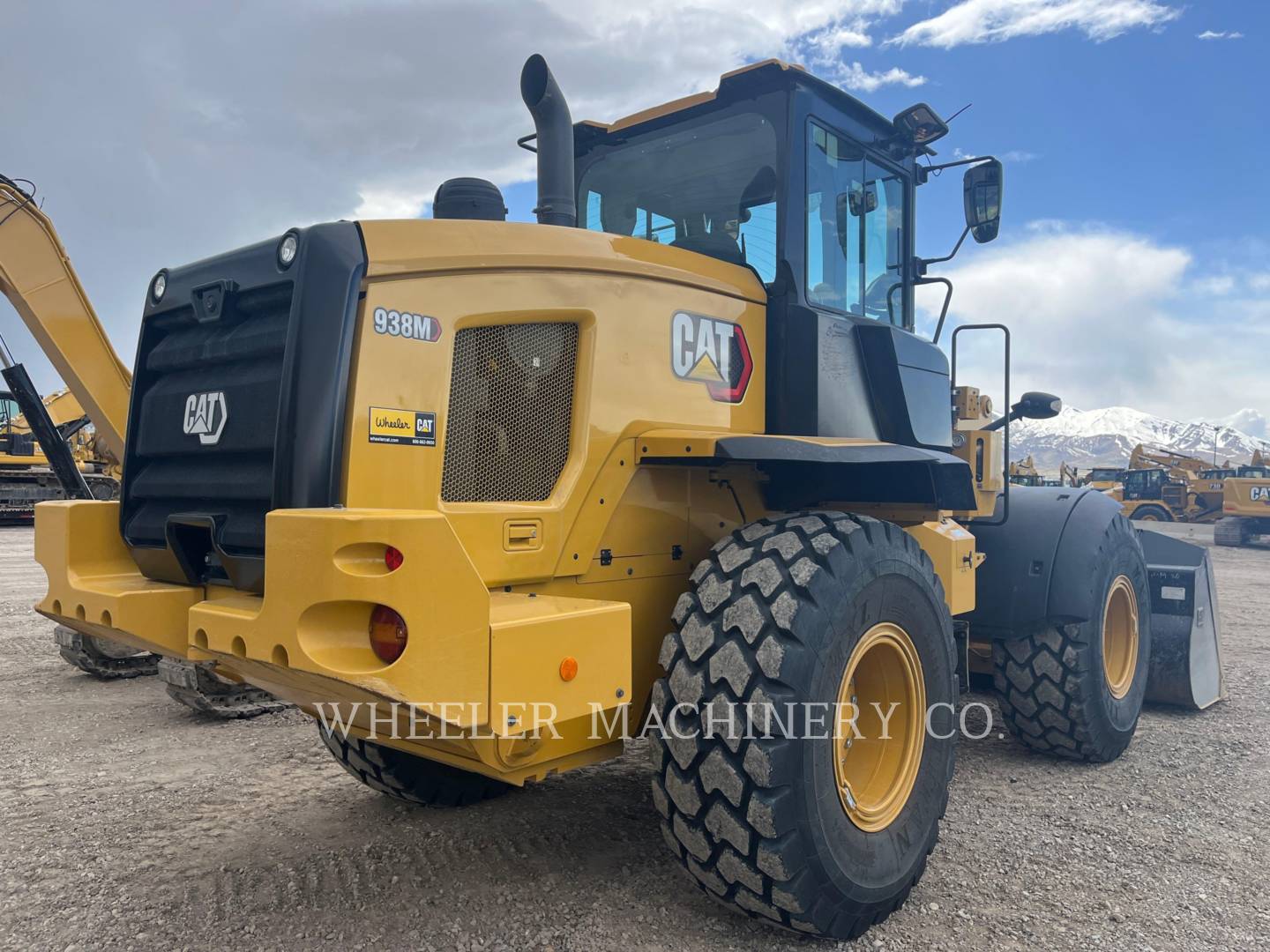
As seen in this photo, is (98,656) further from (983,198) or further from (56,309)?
(983,198)

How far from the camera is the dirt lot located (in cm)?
310

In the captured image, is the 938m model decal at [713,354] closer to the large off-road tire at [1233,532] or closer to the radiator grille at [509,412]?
the radiator grille at [509,412]

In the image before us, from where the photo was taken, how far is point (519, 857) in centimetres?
363

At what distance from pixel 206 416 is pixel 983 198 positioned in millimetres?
3501

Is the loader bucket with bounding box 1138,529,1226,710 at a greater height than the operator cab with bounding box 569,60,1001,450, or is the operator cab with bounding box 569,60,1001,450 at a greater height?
the operator cab with bounding box 569,60,1001,450

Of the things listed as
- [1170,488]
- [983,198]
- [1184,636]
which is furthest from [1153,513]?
[983,198]

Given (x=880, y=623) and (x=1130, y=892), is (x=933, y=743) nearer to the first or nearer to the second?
(x=880, y=623)

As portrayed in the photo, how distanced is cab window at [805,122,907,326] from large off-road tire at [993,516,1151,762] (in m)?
1.77

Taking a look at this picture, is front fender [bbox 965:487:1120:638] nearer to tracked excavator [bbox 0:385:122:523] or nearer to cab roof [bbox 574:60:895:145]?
cab roof [bbox 574:60:895:145]

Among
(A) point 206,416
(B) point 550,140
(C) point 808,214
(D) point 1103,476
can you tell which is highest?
(D) point 1103,476

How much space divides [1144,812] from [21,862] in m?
4.62

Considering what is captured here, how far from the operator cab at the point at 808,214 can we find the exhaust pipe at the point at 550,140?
675 millimetres

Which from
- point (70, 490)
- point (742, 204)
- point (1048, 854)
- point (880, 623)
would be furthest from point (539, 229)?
point (70, 490)

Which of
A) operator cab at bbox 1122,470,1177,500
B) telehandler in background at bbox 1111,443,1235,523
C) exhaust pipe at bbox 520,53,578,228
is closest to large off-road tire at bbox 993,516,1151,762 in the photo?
exhaust pipe at bbox 520,53,578,228
